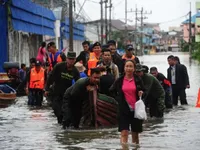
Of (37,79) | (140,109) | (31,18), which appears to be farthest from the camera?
(31,18)

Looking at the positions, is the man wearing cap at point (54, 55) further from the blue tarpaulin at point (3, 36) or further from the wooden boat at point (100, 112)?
the blue tarpaulin at point (3, 36)

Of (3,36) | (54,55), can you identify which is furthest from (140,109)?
(3,36)

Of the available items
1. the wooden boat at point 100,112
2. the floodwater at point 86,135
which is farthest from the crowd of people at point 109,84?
the floodwater at point 86,135

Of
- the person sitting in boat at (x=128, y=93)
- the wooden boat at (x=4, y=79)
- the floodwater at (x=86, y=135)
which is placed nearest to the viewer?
the person sitting in boat at (x=128, y=93)

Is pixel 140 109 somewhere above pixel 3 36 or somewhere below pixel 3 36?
below

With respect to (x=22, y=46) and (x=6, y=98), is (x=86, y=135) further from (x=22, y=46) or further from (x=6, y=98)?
(x=22, y=46)

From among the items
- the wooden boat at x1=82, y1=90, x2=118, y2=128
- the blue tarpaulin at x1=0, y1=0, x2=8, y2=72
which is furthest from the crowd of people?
the blue tarpaulin at x1=0, y1=0, x2=8, y2=72

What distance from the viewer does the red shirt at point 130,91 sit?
10.4 m

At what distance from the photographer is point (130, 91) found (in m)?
10.4

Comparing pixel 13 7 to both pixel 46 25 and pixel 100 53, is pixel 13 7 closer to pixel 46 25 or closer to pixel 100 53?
pixel 46 25

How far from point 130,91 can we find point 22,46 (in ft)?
80.0

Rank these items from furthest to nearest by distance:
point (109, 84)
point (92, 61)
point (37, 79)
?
point (37, 79)
point (92, 61)
point (109, 84)

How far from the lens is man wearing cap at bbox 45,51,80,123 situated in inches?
544

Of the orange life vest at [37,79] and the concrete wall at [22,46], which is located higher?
the concrete wall at [22,46]
